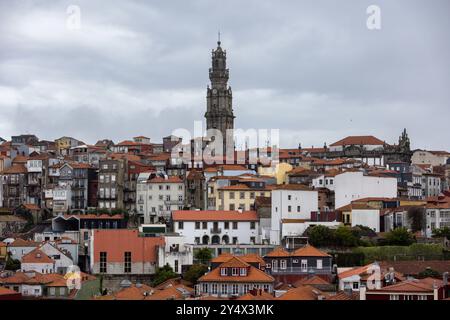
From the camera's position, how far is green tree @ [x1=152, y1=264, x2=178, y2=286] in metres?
30.5

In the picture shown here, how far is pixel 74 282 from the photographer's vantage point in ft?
91.4

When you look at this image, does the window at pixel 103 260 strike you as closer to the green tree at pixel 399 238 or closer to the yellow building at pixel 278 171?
the green tree at pixel 399 238

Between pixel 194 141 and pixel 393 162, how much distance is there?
35.8 feet

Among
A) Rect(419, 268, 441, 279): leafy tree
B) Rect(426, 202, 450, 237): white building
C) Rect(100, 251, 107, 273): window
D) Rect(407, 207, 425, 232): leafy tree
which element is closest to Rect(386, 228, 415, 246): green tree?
Rect(407, 207, 425, 232): leafy tree

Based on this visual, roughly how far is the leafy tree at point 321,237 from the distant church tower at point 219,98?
26560 millimetres

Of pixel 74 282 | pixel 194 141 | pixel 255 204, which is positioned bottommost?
pixel 74 282

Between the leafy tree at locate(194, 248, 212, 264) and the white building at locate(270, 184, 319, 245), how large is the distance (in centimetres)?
283

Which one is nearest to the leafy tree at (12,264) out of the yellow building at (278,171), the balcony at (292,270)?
the balcony at (292,270)

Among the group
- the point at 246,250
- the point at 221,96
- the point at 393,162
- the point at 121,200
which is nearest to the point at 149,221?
the point at 121,200

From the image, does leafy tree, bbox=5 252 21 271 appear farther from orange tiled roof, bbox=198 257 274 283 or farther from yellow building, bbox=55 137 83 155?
yellow building, bbox=55 137 83 155

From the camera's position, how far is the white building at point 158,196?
42.2m

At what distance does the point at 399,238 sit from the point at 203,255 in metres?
6.58

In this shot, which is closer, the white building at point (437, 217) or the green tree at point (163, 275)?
the green tree at point (163, 275)

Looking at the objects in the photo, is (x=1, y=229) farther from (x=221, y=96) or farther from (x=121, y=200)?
(x=221, y=96)
